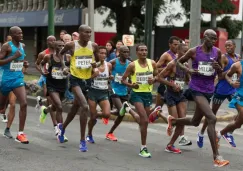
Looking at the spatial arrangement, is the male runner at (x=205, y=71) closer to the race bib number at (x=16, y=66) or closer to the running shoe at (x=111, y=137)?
the running shoe at (x=111, y=137)

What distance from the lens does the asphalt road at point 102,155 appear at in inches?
291

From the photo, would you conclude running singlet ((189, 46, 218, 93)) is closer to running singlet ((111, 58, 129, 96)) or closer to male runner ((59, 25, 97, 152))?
male runner ((59, 25, 97, 152))

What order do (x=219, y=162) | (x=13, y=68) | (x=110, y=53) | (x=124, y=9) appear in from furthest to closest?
(x=124, y=9) → (x=110, y=53) → (x=13, y=68) → (x=219, y=162)

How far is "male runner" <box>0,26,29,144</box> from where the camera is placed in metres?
8.94

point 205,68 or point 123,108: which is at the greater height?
point 205,68

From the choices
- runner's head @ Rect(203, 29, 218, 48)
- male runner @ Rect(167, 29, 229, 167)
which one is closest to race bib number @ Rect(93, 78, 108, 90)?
male runner @ Rect(167, 29, 229, 167)

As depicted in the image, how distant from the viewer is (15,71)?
29.8ft

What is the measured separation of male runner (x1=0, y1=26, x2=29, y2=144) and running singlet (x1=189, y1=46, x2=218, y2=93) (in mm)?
2872

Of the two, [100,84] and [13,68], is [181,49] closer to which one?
[100,84]

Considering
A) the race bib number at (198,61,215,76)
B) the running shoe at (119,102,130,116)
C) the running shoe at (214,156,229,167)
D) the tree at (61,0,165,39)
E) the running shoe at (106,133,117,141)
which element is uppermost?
the tree at (61,0,165,39)

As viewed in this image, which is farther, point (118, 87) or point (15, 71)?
point (118, 87)

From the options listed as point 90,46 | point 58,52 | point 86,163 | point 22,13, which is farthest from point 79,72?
point 22,13

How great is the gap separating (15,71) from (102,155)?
2126 millimetres

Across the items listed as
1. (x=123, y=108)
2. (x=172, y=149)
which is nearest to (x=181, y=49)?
(x=123, y=108)
